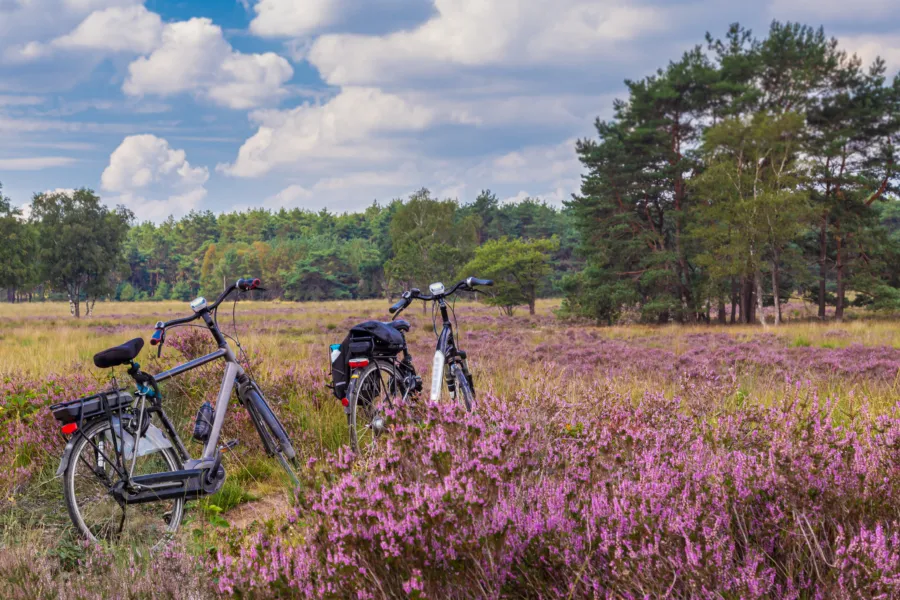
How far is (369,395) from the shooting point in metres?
4.74

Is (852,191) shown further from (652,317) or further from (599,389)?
(599,389)

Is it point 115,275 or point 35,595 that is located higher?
point 115,275

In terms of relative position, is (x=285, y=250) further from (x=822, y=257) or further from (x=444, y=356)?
(x=444, y=356)

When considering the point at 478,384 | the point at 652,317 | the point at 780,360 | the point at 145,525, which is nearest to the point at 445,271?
the point at 652,317

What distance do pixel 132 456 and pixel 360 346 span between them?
63.2 inches

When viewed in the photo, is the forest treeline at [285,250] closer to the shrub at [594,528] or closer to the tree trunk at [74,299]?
the tree trunk at [74,299]

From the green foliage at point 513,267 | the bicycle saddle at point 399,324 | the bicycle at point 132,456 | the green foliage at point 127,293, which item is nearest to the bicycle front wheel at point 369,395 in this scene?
the bicycle saddle at point 399,324

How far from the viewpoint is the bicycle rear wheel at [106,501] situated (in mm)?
3428

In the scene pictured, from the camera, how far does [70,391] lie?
20.5 feet

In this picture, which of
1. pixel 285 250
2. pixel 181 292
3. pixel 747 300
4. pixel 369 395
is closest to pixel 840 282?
pixel 747 300

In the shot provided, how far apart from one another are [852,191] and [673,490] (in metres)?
33.1

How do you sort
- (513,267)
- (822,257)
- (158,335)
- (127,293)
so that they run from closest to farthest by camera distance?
(158,335) < (822,257) < (513,267) < (127,293)

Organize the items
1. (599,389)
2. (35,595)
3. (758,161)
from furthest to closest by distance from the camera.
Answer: (758,161)
(599,389)
(35,595)

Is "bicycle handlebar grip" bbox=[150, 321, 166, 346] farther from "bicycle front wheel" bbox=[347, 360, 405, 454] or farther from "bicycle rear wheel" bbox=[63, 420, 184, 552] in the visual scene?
"bicycle front wheel" bbox=[347, 360, 405, 454]
